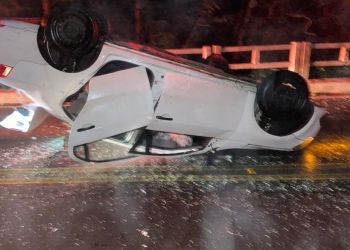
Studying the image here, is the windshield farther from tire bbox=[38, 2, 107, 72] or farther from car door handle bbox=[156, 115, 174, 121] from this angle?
tire bbox=[38, 2, 107, 72]

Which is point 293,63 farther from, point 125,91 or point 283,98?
point 125,91

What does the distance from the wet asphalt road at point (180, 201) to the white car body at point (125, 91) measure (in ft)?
2.02

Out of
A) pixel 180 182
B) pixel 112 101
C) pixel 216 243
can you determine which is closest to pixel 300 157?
pixel 180 182

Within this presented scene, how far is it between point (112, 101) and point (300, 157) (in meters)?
2.63

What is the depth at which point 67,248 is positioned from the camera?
336cm

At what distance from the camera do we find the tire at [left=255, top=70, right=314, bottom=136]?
425cm

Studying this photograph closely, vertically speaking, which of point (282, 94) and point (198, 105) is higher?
point (282, 94)

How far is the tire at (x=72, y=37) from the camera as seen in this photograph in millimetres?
3922

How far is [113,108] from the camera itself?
13.4 feet

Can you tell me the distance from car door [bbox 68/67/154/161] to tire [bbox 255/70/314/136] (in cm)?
121

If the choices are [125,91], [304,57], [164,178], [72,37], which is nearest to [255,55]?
[304,57]

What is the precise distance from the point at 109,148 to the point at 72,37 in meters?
1.22

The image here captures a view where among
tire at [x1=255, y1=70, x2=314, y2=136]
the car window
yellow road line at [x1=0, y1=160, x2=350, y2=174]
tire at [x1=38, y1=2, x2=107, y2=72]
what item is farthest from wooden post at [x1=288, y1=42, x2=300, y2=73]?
tire at [x1=38, y1=2, x2=107, y2=72]

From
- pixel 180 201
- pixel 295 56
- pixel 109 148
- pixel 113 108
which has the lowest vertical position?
pixel 180 201
